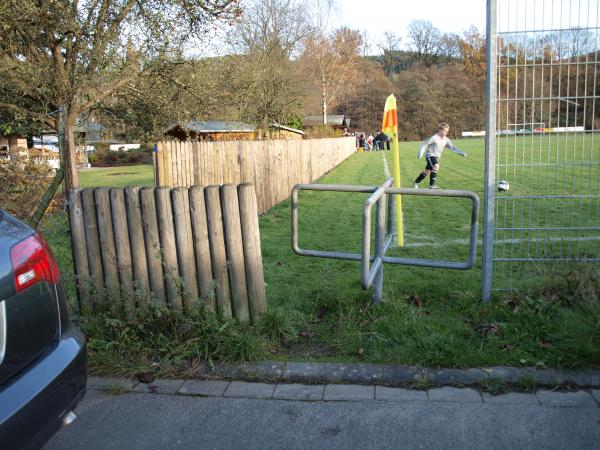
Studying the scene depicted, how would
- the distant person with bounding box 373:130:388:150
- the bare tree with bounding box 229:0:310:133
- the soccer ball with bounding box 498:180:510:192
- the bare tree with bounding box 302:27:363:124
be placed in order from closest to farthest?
the soccer ball with bounding box 498:180:510:192 < the bare tree with bounding box 229:0:310:133 < the distant person with bounding box 373:130:388:150 < the bare tree with bounding box 302:27:363:124

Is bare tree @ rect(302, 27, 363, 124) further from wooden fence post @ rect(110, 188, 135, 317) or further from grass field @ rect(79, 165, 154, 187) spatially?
wooden fence post @ rect(110, 188, 135, 317)

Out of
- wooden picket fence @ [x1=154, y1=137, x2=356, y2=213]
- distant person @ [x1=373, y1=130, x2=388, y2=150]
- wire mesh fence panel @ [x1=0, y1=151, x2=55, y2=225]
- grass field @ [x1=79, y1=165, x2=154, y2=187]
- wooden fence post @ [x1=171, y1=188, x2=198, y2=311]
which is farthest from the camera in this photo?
distant person @ [x1=373, y1=130, x2=388, y2=150]

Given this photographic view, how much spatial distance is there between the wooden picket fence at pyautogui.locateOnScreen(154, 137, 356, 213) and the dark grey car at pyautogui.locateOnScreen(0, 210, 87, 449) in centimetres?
715

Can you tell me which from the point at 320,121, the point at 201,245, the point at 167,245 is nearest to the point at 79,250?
the point at 167,245

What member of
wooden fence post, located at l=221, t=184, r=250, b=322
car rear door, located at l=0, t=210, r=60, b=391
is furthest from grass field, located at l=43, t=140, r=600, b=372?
car rear door, located at l=0, t=210, r=60, b=391

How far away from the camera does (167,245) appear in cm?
428

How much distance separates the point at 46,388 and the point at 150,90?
25.7ft

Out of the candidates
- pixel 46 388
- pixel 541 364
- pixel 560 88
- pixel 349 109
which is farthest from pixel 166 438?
pixel 349 109

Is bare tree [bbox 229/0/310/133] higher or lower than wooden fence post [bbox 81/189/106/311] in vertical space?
higher

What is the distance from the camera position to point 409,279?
18.9 feet

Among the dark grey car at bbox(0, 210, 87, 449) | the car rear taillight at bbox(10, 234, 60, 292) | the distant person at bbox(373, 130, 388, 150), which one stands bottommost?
the distant person at bbox(373, 130, 388, 150)

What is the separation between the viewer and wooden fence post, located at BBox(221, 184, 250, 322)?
427 cm

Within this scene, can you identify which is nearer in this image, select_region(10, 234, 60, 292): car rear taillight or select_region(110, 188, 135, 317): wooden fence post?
select_region(10, 234, 60, 292): car rear taillight

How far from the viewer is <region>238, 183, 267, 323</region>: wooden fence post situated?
4.29 metres
